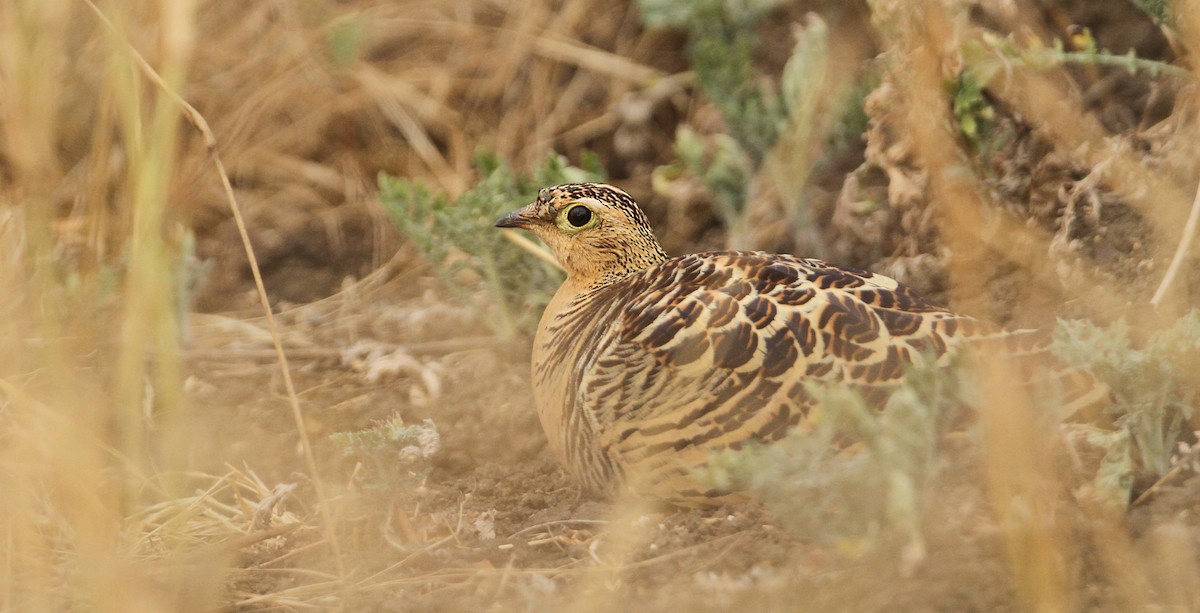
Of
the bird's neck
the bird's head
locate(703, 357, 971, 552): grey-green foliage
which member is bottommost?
locate(703, 357, 971, 552): grey-green foliage

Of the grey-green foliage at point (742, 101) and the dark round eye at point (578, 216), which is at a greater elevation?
the grey-green foliage at point (742, 101)

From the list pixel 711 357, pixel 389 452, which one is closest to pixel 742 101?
pixel 711 357

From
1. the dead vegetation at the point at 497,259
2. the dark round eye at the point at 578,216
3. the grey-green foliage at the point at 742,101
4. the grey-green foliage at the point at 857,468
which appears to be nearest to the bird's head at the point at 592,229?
the dark round eye at the point at 578,216

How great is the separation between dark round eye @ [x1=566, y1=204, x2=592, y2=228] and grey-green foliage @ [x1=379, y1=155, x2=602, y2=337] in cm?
57

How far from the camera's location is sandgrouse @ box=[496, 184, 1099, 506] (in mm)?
2887

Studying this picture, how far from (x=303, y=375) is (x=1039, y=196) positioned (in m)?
2.60

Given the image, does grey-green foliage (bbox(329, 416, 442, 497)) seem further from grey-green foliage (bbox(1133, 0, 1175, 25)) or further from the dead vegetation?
Answer: grey-green foliage (bbox(1133, 0, 1175, 25))

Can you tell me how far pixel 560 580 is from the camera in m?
2.85

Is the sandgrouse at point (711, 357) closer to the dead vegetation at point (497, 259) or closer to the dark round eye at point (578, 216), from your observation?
the dead vegetation at point (497, 259)

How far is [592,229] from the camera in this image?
3594 mm

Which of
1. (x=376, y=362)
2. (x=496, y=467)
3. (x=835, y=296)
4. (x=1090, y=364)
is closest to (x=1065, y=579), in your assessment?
(x=1090, y=364)

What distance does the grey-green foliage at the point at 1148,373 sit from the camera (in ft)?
8.59

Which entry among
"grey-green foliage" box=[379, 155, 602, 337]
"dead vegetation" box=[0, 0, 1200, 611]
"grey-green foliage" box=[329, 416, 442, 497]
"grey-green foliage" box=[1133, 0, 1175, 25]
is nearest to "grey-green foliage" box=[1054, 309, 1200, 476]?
"dead vegetation" box=[0, 0, 1200, 611]

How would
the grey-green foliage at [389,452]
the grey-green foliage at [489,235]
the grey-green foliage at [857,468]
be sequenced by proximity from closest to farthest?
the grey-green foliage at [857,468] < the grey-green foliage at [389,452] < the grey-green foliage at [489,235]
